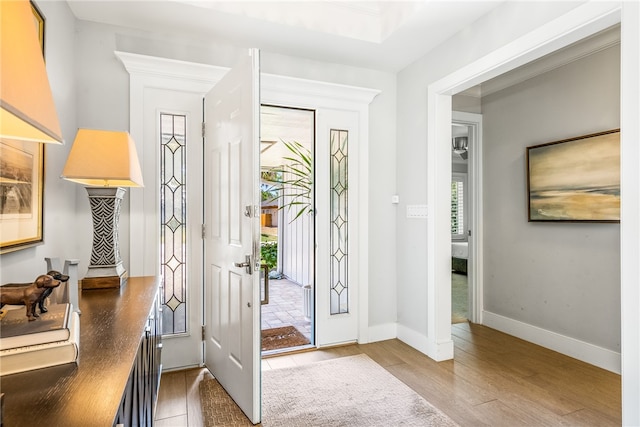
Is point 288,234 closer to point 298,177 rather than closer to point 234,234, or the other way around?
point 298,177

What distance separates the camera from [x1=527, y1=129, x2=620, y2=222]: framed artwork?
278 cm

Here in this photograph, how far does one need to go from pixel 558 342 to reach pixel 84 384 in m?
3.56

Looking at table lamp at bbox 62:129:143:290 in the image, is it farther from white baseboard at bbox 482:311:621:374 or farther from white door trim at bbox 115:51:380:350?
white baseboard at bbox 482:311:621:374

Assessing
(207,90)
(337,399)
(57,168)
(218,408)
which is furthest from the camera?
(207,90)

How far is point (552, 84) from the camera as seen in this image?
3.27 meters

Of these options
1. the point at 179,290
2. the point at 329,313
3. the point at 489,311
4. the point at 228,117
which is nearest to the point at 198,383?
the point at 179,290

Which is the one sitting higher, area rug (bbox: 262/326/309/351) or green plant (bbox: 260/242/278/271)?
green plant (bbox: 260/242/278/271)

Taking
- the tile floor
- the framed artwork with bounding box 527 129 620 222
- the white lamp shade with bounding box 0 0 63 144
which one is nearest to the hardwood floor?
the tile floor

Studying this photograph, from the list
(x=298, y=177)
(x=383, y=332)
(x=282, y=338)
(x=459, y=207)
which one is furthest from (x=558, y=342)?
(x=459, y=207)

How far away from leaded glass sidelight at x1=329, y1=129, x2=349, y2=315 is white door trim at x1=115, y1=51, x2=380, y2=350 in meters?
0.11

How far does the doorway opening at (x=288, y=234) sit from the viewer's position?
344 cm

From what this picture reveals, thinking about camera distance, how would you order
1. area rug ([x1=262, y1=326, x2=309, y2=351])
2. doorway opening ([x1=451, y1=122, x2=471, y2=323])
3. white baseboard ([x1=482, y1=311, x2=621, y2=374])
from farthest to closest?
doorway opening ([x1=451, y1=122, x2=471, y2=323]) < area rug ([x1=262, y1=326, x2=309, y2=351]) < white baseboard ([x1=482, y1=311, x2=621, y2=374])

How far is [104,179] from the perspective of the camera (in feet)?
5.56

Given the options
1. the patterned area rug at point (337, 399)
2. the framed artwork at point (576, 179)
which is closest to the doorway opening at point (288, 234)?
the patterned area rug at point (337, 399)
